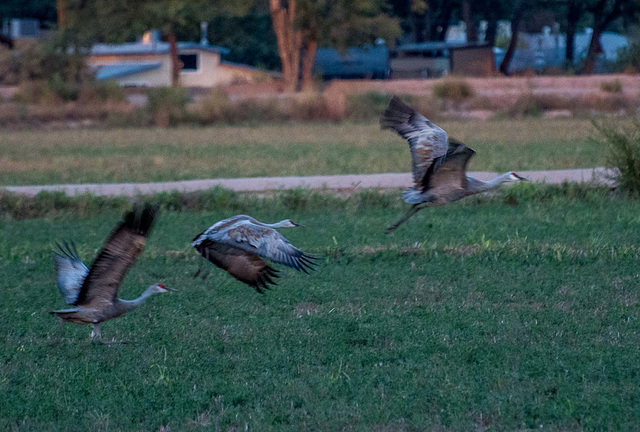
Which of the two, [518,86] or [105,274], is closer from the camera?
[105,274]

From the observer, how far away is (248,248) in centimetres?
594

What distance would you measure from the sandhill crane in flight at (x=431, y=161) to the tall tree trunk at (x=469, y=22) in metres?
43.5

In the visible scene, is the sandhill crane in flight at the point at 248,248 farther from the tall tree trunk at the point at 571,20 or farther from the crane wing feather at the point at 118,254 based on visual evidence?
the tall tree trunk at the point at 571,20

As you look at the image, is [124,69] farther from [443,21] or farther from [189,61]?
[443,21]

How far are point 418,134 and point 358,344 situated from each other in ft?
5.85

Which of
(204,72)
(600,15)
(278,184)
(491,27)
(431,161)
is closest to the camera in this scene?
(431,161)

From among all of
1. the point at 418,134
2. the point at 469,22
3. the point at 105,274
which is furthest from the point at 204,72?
the point at 105,274

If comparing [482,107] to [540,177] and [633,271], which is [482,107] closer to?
[540,177]

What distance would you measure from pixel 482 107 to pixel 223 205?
21.3 metres

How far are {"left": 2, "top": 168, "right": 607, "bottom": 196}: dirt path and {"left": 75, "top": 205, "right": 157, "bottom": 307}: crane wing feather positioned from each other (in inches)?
338

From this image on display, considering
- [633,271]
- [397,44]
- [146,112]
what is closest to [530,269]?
[633,271]

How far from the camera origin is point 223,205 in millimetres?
13633

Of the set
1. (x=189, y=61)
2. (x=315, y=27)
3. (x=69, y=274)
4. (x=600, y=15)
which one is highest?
(x=600, y=15)

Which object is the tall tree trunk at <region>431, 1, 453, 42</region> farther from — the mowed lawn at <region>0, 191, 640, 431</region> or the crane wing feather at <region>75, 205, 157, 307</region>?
the crane wing feather at <region>75, 205, 157, 307</region>
